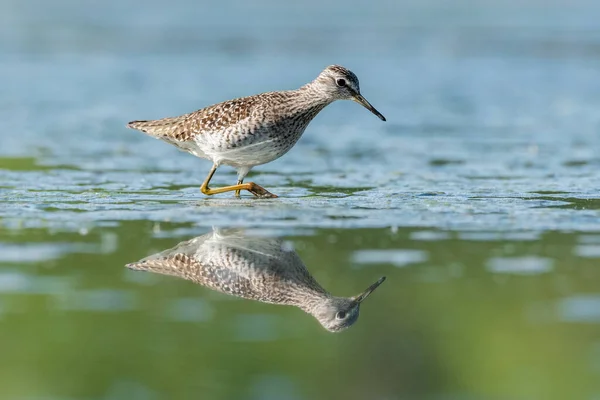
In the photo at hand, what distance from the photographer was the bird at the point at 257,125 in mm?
11367

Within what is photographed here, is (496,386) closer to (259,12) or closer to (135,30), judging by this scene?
(135,30)

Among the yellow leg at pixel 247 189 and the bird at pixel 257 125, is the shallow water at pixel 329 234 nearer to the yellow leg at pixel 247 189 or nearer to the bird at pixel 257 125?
the yellow leg at pixel 247 189

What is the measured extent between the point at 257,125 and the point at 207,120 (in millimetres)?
711

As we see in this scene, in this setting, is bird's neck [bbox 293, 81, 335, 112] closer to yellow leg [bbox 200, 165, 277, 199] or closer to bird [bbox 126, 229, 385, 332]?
yellow leg [bbox 200, 165, 277, 199]

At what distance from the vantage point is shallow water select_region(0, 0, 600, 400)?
593cm

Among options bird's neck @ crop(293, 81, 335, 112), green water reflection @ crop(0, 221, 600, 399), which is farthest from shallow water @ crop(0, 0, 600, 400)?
bird's neck @ crop(293, 81, 335, 112)

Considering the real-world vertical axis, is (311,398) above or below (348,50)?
below

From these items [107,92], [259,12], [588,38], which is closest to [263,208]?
[107,92]

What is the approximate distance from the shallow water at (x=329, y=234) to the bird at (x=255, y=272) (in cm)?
12

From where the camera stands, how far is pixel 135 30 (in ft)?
105

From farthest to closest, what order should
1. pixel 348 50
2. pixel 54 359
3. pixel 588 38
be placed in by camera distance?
pixel 588 38
pixel 348 50
pixel 54 359

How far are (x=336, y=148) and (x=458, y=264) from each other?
7.50 meters

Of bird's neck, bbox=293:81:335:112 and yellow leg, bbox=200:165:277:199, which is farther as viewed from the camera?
bird's neck, bbox=293:81:335:112

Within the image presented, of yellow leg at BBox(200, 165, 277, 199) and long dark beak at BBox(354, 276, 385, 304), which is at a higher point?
yellow leg at BBox(200, 165, 277, 199)
